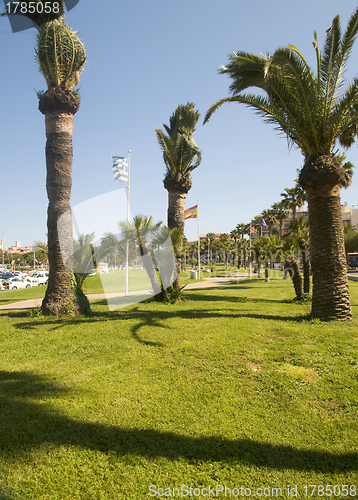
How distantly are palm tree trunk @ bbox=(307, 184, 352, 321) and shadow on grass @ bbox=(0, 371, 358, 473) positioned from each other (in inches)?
220

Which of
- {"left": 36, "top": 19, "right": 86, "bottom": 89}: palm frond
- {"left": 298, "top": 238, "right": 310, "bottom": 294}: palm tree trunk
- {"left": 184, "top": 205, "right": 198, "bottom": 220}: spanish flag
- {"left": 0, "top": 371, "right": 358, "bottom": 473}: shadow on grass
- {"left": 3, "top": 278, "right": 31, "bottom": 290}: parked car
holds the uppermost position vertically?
{"left": 36, "top": 19, "right": 86, "bottom": 89}: palm frond

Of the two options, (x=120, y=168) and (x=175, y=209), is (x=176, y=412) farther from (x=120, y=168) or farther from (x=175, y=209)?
(x=120, y=168)

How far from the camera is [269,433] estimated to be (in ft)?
11.1

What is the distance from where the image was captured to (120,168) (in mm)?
18562

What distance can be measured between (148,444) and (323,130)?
8.59 m

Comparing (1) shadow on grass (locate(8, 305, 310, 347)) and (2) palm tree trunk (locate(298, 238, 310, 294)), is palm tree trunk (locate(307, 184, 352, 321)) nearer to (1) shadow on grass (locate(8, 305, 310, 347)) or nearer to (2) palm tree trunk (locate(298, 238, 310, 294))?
(1) shadow on grass (locate(8, 305, 310, 347))

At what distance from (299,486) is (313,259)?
656 centimetres

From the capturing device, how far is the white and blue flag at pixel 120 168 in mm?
18438

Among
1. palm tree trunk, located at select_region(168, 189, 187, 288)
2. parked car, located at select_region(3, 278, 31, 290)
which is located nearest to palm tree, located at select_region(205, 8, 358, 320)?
palm tree trunk, located at select_region(168, 189, 187, 288)

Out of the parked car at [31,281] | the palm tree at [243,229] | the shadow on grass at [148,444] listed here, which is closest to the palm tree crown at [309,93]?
the shadow on grass at [148,444]

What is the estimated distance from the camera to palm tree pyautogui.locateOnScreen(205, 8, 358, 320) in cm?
809

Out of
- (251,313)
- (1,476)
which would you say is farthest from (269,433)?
(251,313)

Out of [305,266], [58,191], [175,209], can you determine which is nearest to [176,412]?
[58,191]

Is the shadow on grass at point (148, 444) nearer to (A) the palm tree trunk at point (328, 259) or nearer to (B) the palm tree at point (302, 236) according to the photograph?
(A) the palm tree trunk at point (328, 259)
